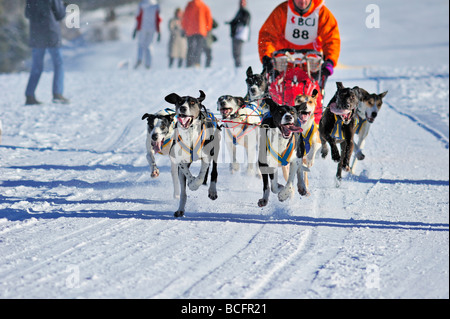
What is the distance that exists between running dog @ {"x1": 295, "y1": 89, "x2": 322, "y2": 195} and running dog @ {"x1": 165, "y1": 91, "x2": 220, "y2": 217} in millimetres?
707

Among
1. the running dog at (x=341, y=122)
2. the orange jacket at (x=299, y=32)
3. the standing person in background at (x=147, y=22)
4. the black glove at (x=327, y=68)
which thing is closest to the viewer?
the running dog at (x=341, y=122)

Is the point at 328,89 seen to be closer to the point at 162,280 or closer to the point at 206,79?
the point at 206,79

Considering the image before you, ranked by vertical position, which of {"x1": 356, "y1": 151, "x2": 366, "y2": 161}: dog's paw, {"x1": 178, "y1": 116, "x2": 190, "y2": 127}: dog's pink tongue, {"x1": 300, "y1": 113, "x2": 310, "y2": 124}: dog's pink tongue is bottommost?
{"x1": 356, "y1": 151, "x2": 366, "y2": 161}: dog's paw

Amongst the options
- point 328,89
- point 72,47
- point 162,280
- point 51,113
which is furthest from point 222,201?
point 72,47

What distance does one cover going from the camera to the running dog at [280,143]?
4.44m

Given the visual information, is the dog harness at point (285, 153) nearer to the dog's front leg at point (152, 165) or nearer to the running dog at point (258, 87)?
the dog's front leg at point (152, 165)

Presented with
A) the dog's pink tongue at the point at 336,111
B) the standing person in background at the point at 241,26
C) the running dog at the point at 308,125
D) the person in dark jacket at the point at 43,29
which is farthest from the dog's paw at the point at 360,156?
the standing person in background at the point at 241,26

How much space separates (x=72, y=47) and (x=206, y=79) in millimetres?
15187

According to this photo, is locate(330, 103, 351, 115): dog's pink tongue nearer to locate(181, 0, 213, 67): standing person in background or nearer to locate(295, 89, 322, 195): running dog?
locate(295, 89, 322, 195): running dog

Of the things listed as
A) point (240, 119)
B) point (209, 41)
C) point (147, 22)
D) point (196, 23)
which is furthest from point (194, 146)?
point (209, 41)

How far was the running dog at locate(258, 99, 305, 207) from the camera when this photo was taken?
444 cm

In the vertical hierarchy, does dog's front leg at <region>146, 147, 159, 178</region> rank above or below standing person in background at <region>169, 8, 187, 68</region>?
below

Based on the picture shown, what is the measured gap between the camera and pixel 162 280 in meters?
3.47

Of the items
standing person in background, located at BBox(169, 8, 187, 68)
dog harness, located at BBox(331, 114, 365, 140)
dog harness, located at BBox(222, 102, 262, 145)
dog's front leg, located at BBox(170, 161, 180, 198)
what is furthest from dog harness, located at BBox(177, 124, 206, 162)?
standing person in background, located at BBox(169, 8, 187, 68)
